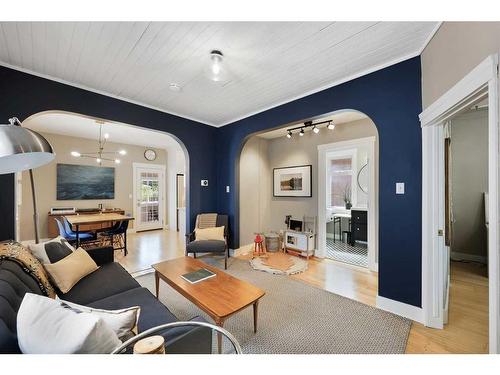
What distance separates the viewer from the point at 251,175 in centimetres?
452

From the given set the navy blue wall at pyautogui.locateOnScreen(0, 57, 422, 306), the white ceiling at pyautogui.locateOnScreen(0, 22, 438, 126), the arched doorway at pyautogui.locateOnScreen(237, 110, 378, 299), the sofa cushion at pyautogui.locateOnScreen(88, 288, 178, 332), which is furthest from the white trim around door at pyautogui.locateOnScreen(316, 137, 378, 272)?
the sofa cushion at pyautogui.locateOnScreen(88, 288, 178, 332)

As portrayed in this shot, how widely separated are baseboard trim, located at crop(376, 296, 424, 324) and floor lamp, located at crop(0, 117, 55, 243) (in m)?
3.16

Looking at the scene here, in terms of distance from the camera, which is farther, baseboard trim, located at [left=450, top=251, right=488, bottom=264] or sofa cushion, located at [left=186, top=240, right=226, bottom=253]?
baseboard trim, located at [left=450, top=251, right=488, bottom=264]

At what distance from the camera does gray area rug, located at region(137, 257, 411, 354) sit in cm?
173

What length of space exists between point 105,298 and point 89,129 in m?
4.54

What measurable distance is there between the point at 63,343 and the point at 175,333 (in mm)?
507

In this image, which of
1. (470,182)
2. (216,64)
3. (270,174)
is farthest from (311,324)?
(470,182)

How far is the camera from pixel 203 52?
200 cm

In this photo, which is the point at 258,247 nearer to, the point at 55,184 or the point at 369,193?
the point at 369,193

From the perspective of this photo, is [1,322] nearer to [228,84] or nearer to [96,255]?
[96,255]

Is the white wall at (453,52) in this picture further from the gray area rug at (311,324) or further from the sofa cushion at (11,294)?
the sofa cushion at (11,294)

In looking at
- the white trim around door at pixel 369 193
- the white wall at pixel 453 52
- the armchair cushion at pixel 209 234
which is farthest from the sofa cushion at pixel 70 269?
the white trim around door at pixel 369 193

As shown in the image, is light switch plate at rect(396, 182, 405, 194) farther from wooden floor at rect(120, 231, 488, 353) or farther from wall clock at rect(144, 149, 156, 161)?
wall clock at rect(144, 149, 156, 161)
